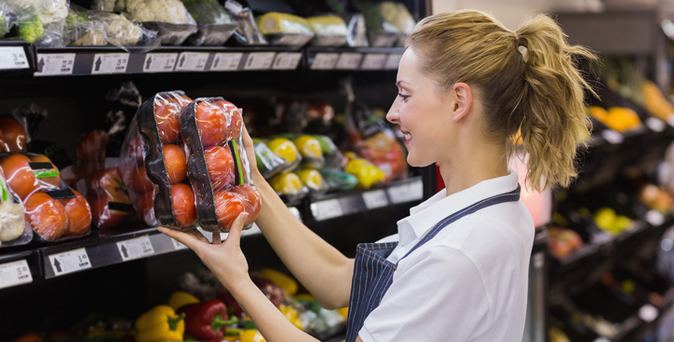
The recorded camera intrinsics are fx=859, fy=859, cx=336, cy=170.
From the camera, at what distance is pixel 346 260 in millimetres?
2350

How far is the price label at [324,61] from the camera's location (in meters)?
2.74

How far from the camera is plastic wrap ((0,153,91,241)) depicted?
2.00m

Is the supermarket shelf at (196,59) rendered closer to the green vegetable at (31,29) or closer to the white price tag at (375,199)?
the green vegetable at (31,29)

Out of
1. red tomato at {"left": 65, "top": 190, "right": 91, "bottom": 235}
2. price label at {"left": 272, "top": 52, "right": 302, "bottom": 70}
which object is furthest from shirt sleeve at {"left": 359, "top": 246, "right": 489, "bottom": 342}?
price label at {"left": 272, "top": 52, "right": 302, "bottom": 70}

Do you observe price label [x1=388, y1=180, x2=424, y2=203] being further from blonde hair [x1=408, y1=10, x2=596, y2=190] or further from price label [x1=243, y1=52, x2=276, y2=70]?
blonde hair [x1=408, y1=10, x2=596, y2=190]

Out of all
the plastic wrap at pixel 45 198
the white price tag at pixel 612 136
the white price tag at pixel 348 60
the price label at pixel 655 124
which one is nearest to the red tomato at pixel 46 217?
the plastic wrap at pixel 45 198

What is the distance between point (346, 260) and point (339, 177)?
2.09ft

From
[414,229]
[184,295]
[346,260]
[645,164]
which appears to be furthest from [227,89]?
[645,164]

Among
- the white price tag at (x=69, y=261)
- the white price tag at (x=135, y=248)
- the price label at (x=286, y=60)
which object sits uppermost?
the price label at (x=286, y=60)

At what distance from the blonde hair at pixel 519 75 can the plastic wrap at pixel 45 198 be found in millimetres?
906

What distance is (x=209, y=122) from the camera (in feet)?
5.97

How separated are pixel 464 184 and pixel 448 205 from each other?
0.06 meters

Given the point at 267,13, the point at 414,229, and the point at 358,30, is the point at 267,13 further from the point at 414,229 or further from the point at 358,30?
the point at 414,229

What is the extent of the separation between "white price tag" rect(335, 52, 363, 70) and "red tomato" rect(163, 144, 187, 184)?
1.10 metres
